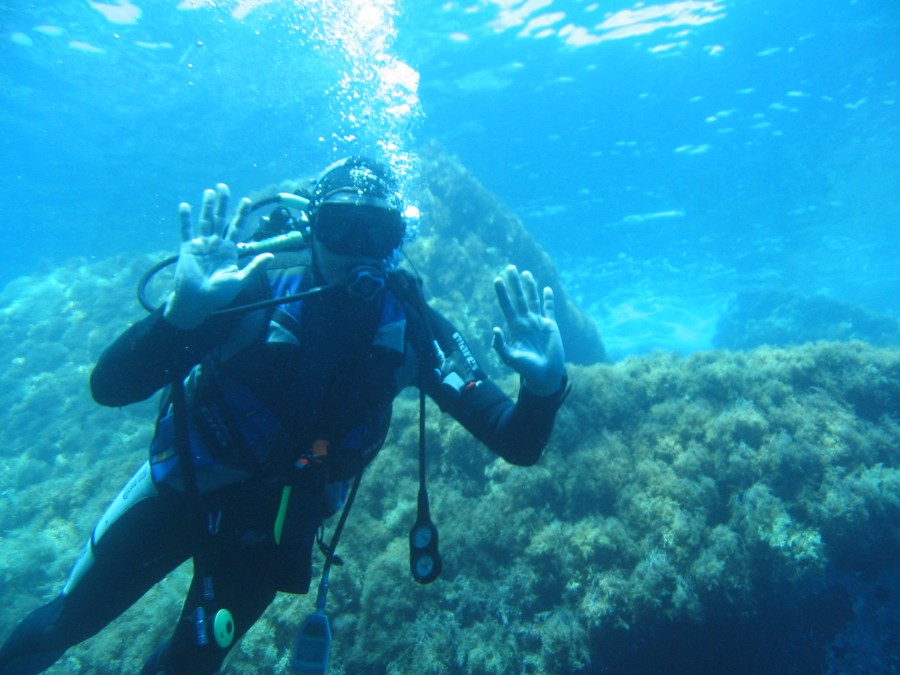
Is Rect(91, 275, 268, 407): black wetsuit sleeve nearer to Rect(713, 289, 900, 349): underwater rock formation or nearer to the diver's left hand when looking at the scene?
the diver's left hand

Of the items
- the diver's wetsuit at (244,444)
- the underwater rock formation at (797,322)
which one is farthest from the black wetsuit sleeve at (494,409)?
the underwater rock formation at (797,322)

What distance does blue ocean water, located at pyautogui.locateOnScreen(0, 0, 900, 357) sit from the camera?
42.0 ft

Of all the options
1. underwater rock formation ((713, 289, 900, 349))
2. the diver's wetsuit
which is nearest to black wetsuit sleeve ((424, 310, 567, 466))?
the diver's wetsuit

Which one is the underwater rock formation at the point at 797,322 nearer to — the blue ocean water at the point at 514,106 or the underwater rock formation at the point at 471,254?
the blue ocean water at the point at 514,106

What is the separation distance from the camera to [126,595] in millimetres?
2836

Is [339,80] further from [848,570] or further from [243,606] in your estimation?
[848,570]

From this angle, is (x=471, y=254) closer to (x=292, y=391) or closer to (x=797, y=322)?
(x=292, y=391)

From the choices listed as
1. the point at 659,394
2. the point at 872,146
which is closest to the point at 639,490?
the point at 659,394

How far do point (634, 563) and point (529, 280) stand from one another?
3733mm

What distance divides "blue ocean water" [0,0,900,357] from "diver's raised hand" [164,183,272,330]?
41.4 ft

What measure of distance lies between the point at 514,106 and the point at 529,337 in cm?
1564

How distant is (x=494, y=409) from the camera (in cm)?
307

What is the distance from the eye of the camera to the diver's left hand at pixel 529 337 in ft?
8.56

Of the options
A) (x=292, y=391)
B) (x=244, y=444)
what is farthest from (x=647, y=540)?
(x=244, y=444)
